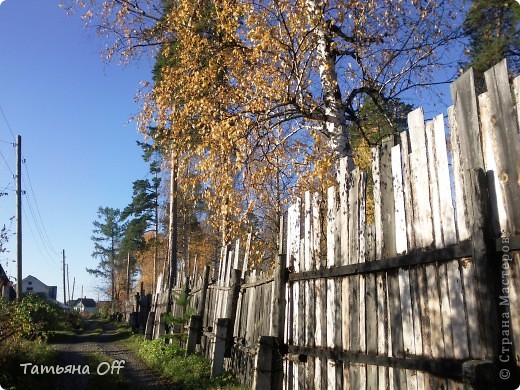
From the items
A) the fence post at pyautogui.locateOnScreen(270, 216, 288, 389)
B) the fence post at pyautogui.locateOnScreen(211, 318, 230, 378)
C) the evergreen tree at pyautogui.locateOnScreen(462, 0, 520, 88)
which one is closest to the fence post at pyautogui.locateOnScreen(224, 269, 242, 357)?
the fence post at pyautogui.locateOnScreen(211, 318, 230, 378)

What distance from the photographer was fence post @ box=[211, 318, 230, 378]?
29.3 feet

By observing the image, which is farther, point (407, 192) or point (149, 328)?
point (149, 328)

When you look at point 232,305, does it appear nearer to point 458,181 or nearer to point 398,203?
point 398,203

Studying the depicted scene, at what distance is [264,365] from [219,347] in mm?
3453

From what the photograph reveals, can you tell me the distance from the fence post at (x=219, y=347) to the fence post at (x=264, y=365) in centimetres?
331

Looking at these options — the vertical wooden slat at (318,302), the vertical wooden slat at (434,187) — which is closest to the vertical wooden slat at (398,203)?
the vertical wooden slat at (434,187)

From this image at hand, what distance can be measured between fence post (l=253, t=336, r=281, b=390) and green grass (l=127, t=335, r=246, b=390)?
222 cm

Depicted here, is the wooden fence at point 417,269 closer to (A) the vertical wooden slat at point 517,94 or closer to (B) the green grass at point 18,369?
(A) the vertical wooden slat at point 517,94

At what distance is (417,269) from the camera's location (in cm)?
357

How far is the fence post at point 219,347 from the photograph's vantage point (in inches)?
352

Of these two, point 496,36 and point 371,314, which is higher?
point 496,36

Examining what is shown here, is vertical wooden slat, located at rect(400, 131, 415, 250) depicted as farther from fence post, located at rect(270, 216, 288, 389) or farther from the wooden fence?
fence post, located at rect(270, 216, 288, 389)

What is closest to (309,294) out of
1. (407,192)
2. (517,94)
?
(407,192)

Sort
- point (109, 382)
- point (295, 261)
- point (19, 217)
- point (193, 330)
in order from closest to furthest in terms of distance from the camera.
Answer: point (295, 261) < point (109, 382) < point (193, 330) < point (19, 217)
